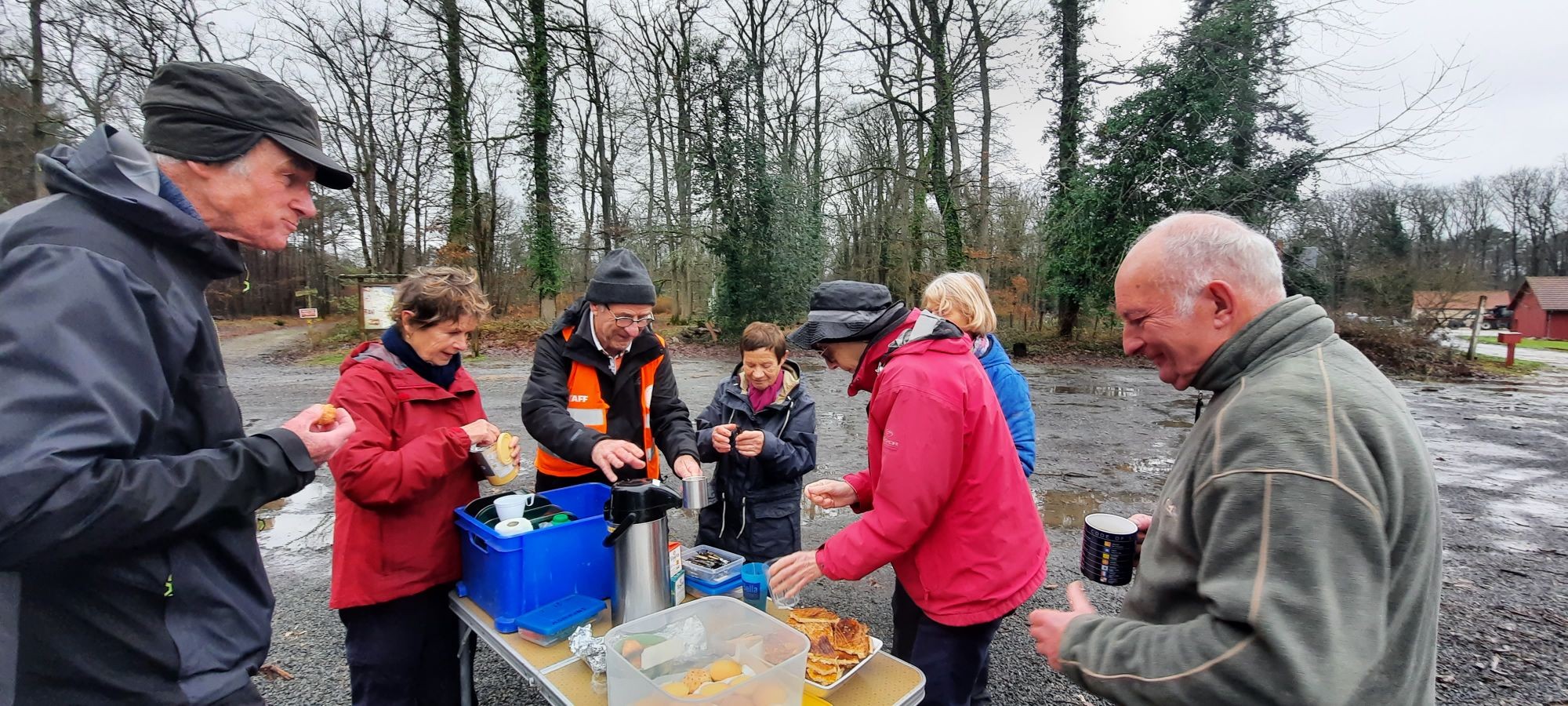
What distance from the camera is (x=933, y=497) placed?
206 centimetres

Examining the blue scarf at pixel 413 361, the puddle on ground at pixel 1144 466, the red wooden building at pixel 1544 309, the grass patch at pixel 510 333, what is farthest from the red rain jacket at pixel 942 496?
the red wooden building at pixel 1544 309

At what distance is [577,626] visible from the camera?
2.08 metres

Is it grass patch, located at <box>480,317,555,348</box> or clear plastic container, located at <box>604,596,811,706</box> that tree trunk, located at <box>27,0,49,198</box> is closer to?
grass patch, located at <box>480,317,555,348</box>

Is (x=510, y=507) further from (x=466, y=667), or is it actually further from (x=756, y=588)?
(x=756, y=588)

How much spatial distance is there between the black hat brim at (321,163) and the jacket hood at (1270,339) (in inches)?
87.6

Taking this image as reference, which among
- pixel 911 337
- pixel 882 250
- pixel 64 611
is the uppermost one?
pixel 882 250

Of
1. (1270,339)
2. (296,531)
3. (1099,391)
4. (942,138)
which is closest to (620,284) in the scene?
(1270,339)

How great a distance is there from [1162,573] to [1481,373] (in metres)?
22.1

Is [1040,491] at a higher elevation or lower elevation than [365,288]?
lower

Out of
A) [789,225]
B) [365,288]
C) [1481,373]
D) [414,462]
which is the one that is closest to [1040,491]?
[414,462]

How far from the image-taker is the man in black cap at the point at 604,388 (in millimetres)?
2969

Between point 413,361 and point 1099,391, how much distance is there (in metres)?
13.4

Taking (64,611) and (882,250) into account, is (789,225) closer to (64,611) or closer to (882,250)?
(882,250)

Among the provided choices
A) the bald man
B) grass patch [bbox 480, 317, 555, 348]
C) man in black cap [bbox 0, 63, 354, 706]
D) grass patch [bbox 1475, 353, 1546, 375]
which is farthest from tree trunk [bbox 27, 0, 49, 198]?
grass patch [bbox 1475, 353, 1546, 375]
